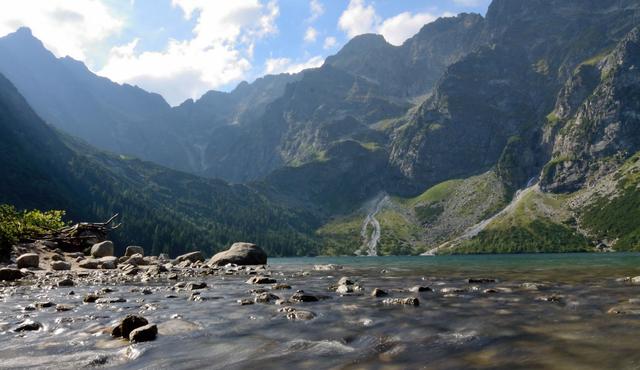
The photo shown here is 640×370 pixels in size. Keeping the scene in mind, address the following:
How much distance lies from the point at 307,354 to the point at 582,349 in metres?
6.96

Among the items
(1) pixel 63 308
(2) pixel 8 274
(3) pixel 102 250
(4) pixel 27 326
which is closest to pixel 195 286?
(1) pixel 63 308

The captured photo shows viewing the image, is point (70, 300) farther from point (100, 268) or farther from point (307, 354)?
point (100, 268)

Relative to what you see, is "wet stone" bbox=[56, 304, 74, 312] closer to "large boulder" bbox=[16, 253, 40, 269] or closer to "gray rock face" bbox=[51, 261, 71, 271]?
"large boulder" bbox=[16, 253, 40, 269]

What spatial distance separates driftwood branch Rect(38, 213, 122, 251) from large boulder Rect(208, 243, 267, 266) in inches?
589

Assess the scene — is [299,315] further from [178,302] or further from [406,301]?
[178,302]

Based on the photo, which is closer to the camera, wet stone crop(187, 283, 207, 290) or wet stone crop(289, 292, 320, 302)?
wet stone crop(289, 292, 320, 302)

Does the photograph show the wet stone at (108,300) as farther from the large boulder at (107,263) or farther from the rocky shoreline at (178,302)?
the large boulder at (107,263)

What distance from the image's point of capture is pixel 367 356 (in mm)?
10961

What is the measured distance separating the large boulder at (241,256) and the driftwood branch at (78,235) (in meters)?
15.0

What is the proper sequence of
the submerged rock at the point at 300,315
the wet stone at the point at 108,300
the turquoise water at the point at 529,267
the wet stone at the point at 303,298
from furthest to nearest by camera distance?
1. the turquoise water at the point at 529,267
2. the wet stone at the point at 303,298
3. the wet stone at the point at 108,300
4. the submerged rock at the point at 300,315

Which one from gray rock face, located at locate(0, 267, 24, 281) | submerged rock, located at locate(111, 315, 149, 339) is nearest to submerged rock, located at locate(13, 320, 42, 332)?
submerged rock, located at locate(111, 315, 149, 339)

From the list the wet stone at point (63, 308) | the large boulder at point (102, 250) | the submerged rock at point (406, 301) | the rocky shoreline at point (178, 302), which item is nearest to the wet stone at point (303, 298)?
the rocky shoreline at point (178, 302)

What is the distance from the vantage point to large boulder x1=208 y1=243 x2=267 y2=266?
62.1 m

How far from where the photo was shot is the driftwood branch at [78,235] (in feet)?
102
